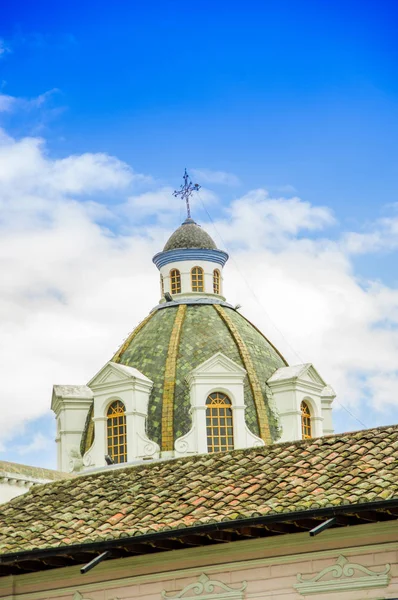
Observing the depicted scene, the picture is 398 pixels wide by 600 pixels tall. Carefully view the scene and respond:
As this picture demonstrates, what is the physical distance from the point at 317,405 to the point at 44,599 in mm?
24701

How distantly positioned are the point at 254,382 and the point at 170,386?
2418 millimetres

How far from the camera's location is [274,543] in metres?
14.0

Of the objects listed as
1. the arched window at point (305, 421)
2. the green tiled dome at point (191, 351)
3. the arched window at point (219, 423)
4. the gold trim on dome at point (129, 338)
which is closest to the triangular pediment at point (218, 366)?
the arched window at point (219, 423)

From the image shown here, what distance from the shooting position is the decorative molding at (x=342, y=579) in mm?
13289

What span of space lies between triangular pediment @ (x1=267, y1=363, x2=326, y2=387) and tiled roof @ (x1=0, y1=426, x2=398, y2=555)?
2149 cm

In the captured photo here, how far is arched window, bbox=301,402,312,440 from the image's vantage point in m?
38.8

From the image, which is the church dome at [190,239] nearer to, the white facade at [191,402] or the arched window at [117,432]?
the white facade at [191,402]

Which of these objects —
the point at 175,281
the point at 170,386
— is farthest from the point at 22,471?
the point at 175,281

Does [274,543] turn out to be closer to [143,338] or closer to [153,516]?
[153,516]

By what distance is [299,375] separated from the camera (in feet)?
127

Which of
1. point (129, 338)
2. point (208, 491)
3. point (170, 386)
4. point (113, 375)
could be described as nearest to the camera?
point (208, 491)

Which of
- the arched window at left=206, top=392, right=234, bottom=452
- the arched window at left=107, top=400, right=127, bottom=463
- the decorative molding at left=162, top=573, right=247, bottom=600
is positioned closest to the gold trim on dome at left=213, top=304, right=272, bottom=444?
the arched window at left=206, top=392, right=234, bottom=452

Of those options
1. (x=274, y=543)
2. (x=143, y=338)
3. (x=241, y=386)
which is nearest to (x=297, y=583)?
(x=274, y=543)

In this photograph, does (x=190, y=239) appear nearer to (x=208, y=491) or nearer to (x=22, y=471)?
(x=22, y=471)
